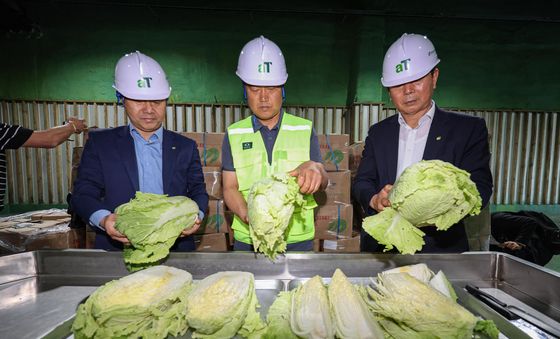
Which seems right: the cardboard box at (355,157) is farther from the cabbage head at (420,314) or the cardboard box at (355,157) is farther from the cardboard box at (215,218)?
the cabbage head at (420,314)

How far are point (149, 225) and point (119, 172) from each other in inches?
40.6

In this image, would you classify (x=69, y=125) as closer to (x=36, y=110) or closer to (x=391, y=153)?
(x=391, y=153)

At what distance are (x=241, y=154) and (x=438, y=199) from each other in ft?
5.70

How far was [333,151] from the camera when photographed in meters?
4.86

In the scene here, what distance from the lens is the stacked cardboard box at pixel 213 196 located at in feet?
15.3

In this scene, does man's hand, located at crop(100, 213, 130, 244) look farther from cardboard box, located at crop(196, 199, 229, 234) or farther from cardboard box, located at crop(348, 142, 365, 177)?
cardboard box, located at crop(348, 142, 365, 177)

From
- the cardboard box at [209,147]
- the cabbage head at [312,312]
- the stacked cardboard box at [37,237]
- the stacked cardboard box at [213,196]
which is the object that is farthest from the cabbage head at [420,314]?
the stacked cardboard box at [37,237]

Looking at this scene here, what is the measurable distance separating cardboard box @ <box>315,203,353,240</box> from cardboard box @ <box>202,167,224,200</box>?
168cm

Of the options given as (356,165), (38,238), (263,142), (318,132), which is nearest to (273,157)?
(263,142)

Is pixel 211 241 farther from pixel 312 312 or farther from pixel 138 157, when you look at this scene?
pixel 312 312

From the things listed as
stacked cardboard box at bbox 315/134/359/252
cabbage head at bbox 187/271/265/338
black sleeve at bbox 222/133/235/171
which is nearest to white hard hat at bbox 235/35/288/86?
black sleeve at bbox 222/133/235/171

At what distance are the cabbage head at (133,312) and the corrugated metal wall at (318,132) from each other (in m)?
8.66

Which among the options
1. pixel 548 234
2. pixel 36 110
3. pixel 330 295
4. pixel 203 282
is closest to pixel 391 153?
pixel 330 295

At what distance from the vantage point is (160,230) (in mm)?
1848
